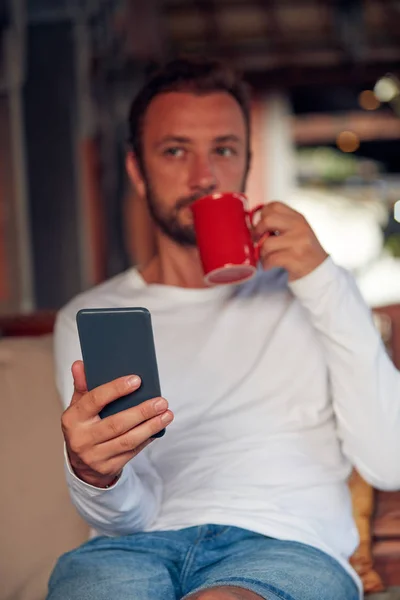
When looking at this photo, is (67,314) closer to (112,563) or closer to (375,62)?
(112,563)

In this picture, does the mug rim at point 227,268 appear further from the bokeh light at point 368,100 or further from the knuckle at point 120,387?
the bokeh light at point 368,100

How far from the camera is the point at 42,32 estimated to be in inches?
223

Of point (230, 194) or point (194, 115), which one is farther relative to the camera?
point (194, 115)

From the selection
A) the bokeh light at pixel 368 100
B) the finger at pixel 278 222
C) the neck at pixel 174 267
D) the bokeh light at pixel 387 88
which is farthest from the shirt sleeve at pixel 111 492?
the bokeh light at pixel 368 100

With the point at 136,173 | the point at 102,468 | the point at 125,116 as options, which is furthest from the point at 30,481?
the point at 125,116

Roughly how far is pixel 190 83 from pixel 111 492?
2.82 feet

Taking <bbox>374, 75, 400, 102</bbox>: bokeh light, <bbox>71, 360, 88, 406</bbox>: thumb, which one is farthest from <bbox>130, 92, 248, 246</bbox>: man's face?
<bbox>374, 75, 400, 102</bbox>: bokeh light

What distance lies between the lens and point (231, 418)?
1.54 m

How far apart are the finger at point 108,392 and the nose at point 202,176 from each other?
0.62 meters

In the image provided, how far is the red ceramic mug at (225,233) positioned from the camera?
4.70 feet

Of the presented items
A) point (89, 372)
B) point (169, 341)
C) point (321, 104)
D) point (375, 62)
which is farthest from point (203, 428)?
point (321, 104)

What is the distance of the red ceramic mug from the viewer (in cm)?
143

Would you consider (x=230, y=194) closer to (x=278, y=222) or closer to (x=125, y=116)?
(x=278, y=222)

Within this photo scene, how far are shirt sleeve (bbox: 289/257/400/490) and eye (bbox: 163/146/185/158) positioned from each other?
1.37 feet
